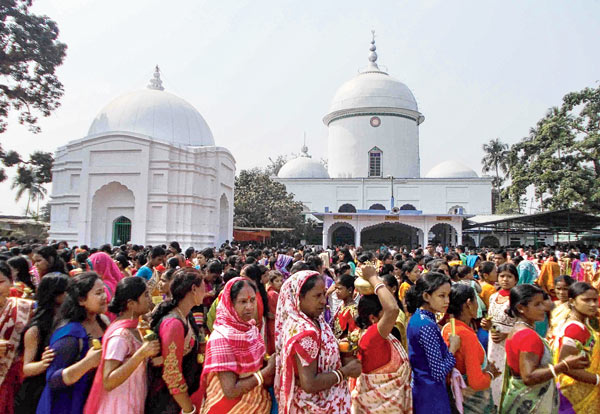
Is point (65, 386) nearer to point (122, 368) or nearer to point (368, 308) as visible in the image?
point (122, 368)

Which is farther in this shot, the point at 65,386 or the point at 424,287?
the point at 424,287

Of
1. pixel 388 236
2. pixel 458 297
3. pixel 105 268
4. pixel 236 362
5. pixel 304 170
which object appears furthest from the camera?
pixel 304 170

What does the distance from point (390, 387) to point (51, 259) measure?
4.16 meters

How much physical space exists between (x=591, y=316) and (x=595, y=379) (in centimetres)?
56

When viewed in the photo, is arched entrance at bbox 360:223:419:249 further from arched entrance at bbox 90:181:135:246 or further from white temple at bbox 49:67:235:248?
arched entrance at bbox 90:181:135:246

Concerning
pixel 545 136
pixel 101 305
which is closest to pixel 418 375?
pixel 101 305

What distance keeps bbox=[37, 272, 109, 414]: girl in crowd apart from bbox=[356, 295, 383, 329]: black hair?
1578 mm

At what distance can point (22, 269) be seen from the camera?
4652 mm

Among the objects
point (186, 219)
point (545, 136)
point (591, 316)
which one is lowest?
point (591, 316)

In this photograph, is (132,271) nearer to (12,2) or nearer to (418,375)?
(418,375)

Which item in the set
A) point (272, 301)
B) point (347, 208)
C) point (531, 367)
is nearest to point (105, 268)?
point (272, 301)

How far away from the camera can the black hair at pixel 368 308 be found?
288 cm

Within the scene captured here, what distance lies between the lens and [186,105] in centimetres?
2262

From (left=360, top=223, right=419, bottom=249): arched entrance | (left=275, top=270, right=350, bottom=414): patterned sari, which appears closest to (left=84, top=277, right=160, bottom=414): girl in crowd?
(left=275, top=270, right=350, bottom=414): patterned sari
